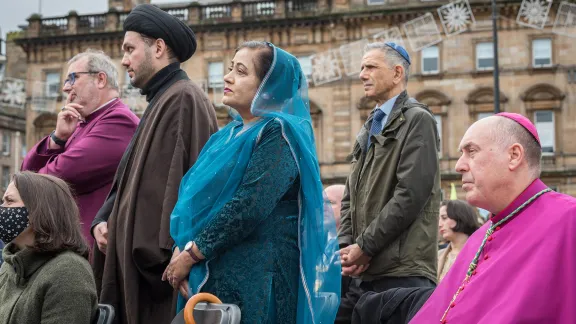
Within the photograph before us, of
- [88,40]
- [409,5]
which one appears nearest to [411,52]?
[409,5]

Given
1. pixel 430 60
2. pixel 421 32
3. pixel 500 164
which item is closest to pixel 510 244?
pixel 500 164

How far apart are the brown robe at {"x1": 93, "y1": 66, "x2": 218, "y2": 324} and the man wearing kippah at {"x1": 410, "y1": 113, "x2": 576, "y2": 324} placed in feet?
5.10

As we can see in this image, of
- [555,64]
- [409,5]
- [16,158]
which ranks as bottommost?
[16,158]

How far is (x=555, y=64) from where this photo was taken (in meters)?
37.0

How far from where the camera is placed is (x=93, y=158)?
5789mm

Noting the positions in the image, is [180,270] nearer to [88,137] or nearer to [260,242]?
[260,242]

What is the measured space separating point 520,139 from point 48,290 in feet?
7.87

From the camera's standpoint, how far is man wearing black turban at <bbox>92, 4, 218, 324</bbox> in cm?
490

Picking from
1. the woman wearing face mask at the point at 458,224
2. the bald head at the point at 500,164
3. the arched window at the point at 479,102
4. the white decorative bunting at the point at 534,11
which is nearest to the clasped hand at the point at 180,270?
the bald head at the point at 500,164

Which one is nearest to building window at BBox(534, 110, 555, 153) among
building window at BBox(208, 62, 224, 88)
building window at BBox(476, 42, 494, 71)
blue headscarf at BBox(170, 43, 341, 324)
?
building window at BBox(476, 42, 494, 71)

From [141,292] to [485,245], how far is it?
2.01 meters

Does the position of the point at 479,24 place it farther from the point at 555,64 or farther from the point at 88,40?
the point at 88,40

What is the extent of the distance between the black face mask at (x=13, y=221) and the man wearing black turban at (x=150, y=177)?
1.66 ft

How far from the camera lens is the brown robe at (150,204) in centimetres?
489
